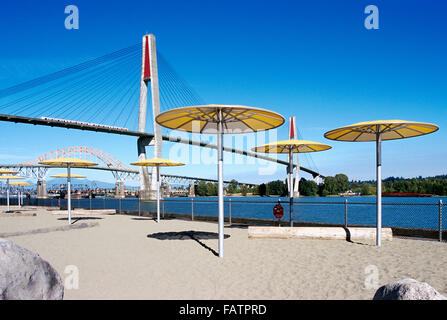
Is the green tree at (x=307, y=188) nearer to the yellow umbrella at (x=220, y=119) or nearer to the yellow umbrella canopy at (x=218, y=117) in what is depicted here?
the yellow umbrella canopy at (x=218, y=117)

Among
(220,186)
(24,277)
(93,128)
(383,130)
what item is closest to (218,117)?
(220,186)

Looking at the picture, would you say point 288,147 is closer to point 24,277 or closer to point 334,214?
point 24,277

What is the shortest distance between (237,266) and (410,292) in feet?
13.4

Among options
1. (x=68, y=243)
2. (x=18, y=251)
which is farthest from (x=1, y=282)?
(x=68, y=243)

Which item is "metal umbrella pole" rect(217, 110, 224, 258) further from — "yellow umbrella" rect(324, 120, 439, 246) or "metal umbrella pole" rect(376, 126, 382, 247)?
"metal umbrella pole" rect(376, 126, 382, 247)

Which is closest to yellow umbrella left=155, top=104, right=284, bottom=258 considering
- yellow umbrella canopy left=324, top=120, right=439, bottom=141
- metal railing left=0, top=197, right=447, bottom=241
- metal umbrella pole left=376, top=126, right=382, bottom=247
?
yellow umbrella canopy left=324, top=120, right=439, bottom=141

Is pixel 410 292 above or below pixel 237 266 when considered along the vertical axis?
above

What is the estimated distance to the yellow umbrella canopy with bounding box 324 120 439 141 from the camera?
365 inches

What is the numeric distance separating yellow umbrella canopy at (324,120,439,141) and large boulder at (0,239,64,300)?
325 inches

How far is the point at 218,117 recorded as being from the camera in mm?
8367

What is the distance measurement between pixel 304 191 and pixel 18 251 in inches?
5136

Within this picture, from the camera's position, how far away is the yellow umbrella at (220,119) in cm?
801

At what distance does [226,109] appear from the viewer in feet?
26.9
